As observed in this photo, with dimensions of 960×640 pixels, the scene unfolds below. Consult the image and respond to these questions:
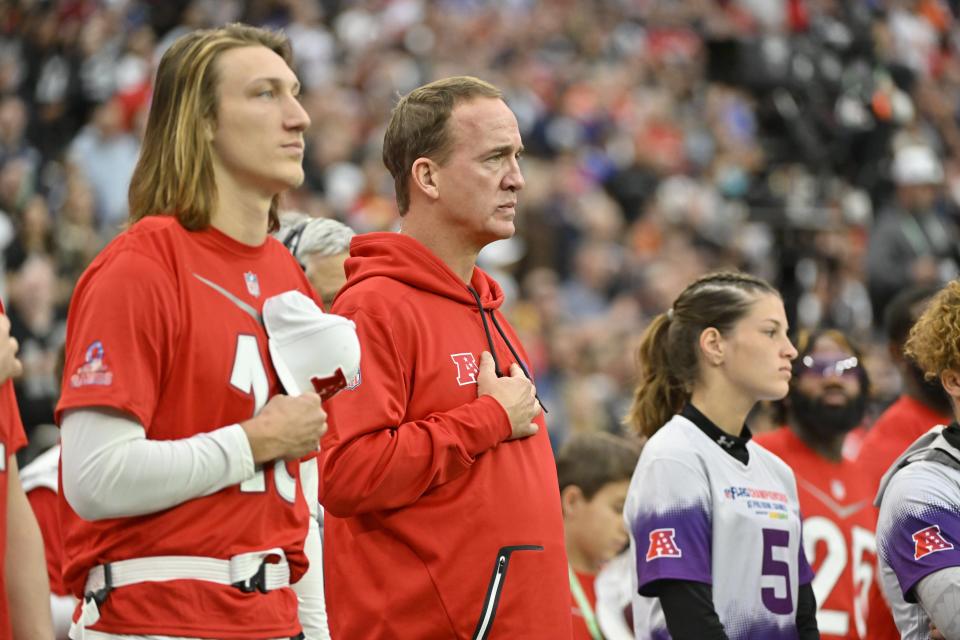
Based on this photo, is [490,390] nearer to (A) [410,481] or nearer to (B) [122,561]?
(A) [410,481]

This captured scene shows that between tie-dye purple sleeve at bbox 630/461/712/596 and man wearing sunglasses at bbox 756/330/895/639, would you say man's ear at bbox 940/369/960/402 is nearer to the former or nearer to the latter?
tie-dye purple sleeve at bbox 630/461/712/596

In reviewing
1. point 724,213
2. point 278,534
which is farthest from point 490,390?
point 724,213

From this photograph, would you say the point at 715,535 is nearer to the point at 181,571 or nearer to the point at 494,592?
the point at 494,592

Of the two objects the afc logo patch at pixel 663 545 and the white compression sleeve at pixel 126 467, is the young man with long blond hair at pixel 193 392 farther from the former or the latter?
the afc logo patch at pixel 663 545

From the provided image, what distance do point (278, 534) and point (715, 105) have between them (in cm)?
1483

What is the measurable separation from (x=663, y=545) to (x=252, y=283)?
5.00 ft

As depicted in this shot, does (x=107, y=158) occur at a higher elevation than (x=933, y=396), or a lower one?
higher

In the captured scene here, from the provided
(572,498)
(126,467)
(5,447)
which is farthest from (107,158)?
(126,467)

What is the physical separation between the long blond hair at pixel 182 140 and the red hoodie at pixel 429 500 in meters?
0.61

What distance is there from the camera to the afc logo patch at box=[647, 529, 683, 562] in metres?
4.07

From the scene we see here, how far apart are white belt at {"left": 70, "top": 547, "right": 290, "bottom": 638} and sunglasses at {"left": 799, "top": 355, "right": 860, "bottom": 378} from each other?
298cm

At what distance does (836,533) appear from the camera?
5180 mm

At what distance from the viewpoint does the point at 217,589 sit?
291cm

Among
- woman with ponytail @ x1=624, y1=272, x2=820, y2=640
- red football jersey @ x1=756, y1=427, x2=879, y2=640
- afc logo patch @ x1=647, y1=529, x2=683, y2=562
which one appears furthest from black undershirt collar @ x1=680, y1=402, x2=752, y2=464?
red football jersey @ x1=756, y1=427, x2=879, y2=640
